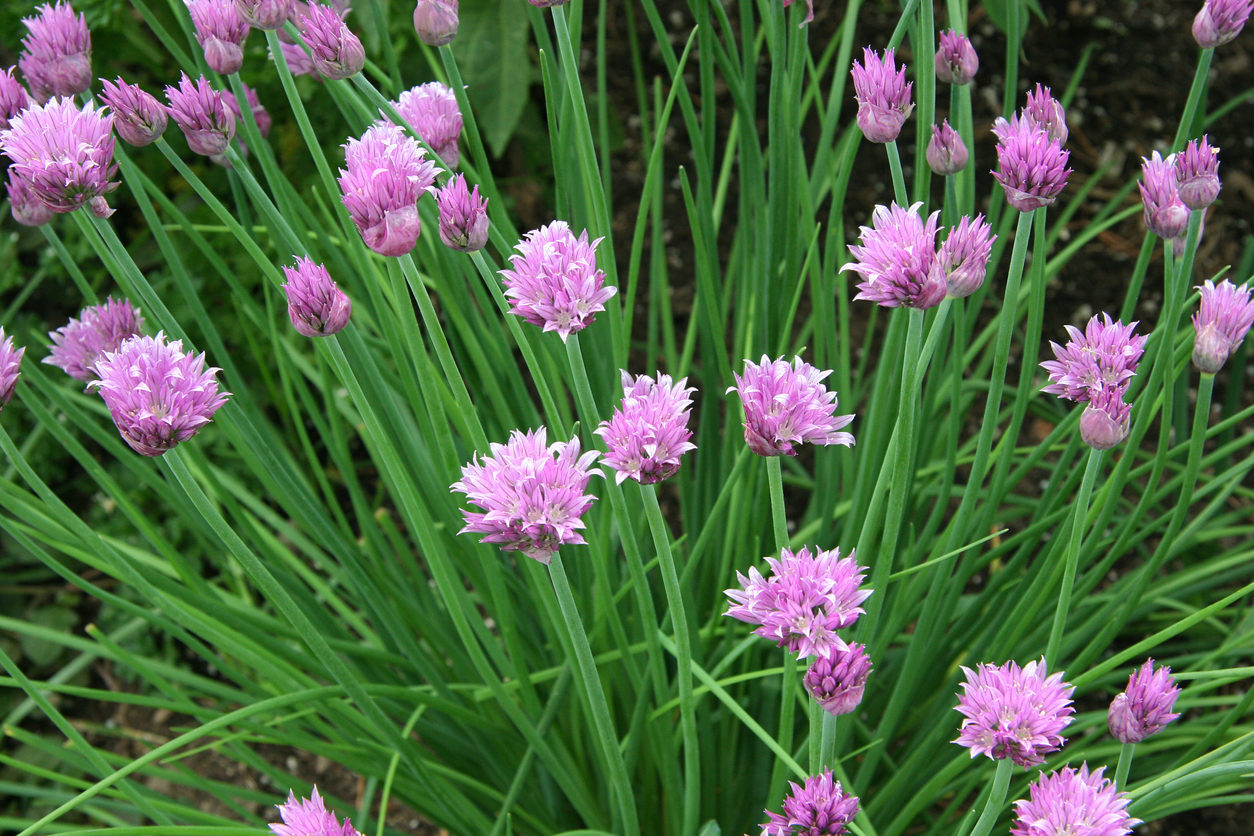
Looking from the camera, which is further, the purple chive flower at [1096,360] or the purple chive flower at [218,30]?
the purple chive flower at [218,30]

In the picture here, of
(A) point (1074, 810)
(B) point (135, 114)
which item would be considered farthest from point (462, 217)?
(A) point (1074, 810)

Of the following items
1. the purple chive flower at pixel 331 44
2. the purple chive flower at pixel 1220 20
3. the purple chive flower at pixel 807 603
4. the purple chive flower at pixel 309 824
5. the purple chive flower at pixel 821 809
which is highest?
the purple chive flower at pixel 1220 20

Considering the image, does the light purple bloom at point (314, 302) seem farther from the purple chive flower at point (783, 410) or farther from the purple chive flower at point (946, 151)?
the purple chive flower at point (946, 151)

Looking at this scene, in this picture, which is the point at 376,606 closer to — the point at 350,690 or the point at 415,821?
the point at 350,690

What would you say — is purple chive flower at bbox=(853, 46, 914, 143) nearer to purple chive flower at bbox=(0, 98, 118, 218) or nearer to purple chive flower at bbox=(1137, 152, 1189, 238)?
purple chive flower at bbox=(1137, 152, 1189, 238)

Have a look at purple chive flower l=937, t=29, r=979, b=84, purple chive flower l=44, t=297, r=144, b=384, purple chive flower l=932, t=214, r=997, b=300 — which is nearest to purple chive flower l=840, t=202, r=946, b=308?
purple chive flower l=932, t=214, r=997, b=300

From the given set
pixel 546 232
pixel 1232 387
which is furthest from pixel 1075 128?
pixel 546 232

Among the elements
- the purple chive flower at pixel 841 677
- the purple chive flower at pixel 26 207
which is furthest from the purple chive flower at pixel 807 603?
the purple chive flower at pixel 26 207

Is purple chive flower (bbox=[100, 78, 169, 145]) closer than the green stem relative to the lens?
No
